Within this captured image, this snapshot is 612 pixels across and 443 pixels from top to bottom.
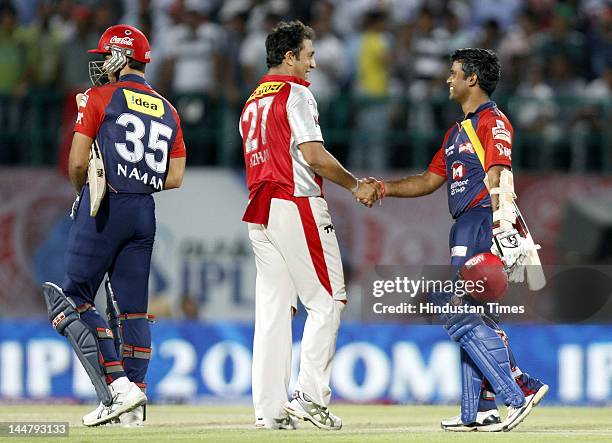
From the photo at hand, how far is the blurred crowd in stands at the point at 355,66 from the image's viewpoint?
46.1ft

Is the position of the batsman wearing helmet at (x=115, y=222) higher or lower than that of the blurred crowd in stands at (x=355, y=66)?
Answer: lower

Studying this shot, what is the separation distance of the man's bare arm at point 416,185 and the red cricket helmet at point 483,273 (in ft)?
2.53

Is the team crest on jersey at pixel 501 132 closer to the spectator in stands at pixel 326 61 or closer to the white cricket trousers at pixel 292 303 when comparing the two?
the white cricket trousers at pixel 292 303

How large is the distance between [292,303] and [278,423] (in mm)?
708

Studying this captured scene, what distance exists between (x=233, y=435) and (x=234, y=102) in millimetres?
6581

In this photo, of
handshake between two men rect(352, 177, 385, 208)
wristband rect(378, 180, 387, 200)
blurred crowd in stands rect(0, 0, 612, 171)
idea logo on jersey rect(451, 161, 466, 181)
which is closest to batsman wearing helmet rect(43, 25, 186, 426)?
handshake between two men rect(352, 177, 385, 208)

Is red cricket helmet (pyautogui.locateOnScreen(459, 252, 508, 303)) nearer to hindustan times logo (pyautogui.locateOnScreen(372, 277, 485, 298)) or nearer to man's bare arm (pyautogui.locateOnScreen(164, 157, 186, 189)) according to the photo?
hindustan times logo (pyautogui.locateOnScreen(372, 277, 485, 298))

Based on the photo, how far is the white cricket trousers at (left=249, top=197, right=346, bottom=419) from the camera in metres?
8.27

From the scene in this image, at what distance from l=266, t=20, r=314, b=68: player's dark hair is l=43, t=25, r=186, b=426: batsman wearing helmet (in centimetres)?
74

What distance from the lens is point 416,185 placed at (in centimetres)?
890

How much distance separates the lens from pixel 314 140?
8.22 meters

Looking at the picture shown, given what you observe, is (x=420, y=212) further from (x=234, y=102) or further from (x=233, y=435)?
(x=233, y=435)

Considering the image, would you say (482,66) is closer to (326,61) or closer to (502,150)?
(502,150)

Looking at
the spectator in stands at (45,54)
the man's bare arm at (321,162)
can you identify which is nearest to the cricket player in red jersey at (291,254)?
the man's bare arm at (321,162)
